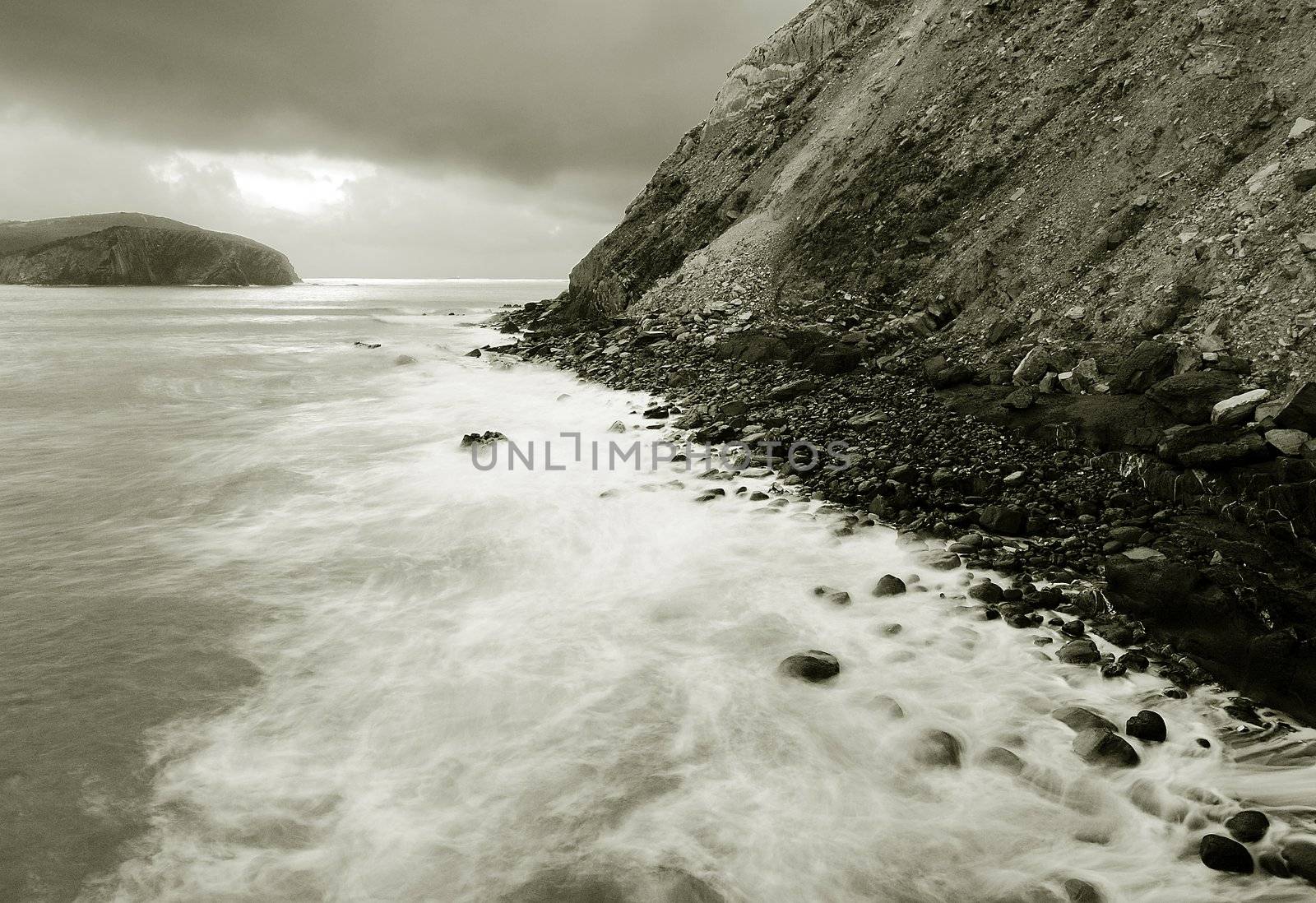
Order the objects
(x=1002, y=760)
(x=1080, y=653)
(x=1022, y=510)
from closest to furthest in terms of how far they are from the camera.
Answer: (x=1002, y=760) < (x=1080, y=653) < (x=1022, y=510)

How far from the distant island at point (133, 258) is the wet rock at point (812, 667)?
154 metres

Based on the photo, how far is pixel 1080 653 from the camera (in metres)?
4.52

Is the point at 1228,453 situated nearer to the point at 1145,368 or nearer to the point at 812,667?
the point at 1145,368

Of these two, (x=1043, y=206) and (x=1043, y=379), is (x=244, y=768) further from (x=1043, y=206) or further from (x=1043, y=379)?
(x=1043, y=206)

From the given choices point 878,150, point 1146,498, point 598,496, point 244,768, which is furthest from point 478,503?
point 878,150

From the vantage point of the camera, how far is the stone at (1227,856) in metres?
3.08

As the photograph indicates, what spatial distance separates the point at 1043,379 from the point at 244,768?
937cm

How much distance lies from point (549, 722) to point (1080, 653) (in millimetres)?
3681

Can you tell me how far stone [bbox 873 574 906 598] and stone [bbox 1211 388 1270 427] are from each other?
12.4 ft

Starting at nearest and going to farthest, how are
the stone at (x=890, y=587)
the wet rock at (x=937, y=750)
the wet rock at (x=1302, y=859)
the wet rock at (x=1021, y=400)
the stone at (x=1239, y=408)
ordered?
the wet rock at (x=1302, y=859)
the wet rock at (x=937, y=750)
the stone at (x=890, y=587)
the stone at (x=1239, y=408)
the wet rock at (x=1021, y=400)

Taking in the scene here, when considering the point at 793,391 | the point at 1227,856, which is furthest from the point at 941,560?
the point at 793,391

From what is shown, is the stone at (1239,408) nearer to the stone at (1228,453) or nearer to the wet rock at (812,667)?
the stone at (1228,453)

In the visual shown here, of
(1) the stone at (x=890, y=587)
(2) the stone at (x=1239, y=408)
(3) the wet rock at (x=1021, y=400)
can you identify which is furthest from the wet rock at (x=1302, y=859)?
(3) the wet rock at (x=1021, y=400)

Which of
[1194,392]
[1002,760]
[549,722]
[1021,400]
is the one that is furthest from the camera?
[1021,400]
